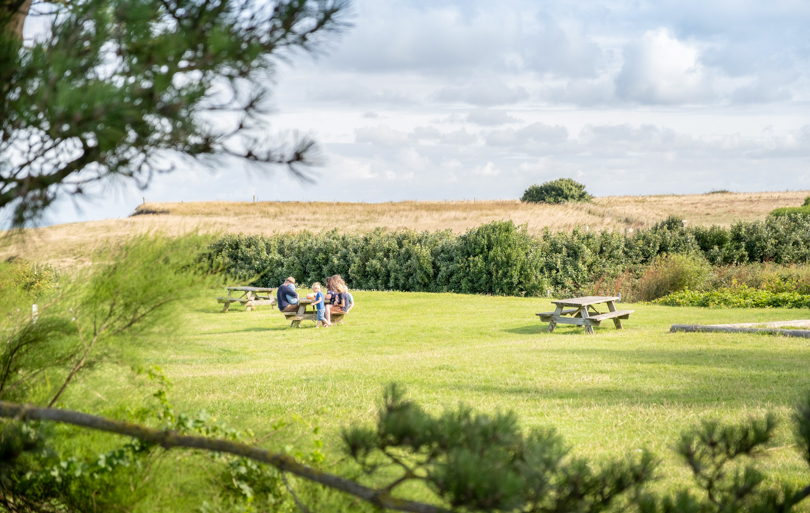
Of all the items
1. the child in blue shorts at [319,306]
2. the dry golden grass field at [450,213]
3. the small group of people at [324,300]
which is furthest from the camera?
the dry golden grass field at [450,213]

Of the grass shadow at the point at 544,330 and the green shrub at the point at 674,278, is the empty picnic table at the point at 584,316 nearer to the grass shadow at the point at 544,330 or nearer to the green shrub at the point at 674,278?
the grass shadow at the point at 544,330

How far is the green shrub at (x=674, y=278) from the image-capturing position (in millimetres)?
17484

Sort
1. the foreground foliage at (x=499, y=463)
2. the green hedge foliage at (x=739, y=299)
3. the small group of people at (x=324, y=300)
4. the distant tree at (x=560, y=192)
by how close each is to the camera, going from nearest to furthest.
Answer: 1. the foreground foliage at (x=499, y=463)
2. the small group of people at (x=324, y=300)
3. the green hedge foliage at (x=739, y=299)
4. the distant tree at (x=560, y=192)

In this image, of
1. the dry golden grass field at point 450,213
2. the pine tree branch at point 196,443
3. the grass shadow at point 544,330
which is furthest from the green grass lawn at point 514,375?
the dry golden grass field at point 450,213

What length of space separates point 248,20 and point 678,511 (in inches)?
80.8

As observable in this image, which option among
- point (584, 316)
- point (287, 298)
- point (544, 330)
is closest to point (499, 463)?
point (584, 316)

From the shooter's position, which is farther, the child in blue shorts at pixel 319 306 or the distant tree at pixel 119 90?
the child in blue shorts at pixel 319 306

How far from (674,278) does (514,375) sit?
12269mm

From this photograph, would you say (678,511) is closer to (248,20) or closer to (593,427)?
(248,20)

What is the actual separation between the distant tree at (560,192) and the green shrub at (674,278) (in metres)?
29.2

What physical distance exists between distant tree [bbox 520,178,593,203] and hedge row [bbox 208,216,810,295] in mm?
26713

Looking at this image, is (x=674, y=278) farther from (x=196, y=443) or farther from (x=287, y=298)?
(x=196, y=443)

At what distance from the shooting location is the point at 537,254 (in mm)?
19234

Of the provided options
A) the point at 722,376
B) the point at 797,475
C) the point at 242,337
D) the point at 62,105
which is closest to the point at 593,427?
the point at 797,475
